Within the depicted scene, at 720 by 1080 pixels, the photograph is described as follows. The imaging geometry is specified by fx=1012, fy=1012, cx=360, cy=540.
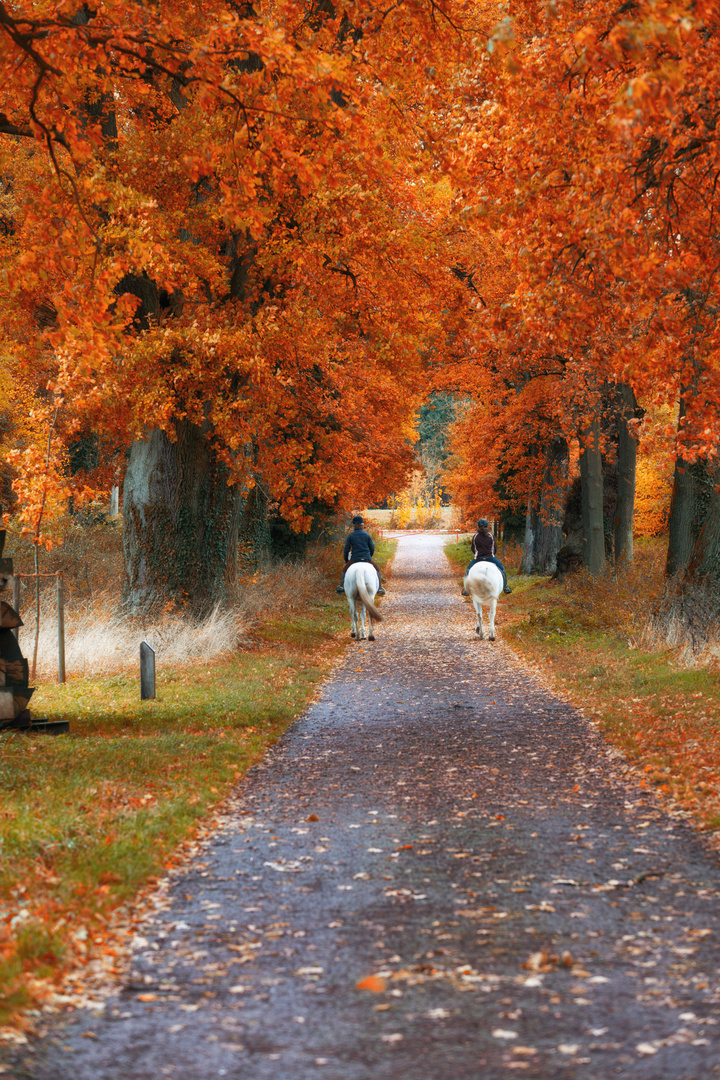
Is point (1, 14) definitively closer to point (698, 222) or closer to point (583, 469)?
point (698, 222)

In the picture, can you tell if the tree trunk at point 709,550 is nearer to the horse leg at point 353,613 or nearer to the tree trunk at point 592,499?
the horse leg at point 353,613

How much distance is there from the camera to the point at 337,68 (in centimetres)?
779

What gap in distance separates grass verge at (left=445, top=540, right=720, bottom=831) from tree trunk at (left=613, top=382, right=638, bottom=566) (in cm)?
101

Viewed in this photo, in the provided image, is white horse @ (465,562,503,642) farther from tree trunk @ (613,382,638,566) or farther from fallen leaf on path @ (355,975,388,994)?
fallen leaf on path @ (355,975,388,994)

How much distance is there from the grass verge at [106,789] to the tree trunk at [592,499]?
10.2 m

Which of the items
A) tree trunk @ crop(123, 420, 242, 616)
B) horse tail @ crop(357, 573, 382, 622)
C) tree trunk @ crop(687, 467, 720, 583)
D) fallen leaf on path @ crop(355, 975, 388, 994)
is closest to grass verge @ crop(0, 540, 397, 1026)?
fallen leaf on path @ crop(355, 975, 388, 994)

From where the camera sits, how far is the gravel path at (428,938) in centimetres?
389

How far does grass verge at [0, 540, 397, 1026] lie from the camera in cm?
501

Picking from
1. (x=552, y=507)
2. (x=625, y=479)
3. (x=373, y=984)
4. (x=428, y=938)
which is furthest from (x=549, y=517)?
(x=373, y=984)

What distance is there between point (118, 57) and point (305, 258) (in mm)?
4436

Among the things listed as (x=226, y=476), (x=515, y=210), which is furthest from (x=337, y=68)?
(x=226, y=476)

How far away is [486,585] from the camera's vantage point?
19.7 meters

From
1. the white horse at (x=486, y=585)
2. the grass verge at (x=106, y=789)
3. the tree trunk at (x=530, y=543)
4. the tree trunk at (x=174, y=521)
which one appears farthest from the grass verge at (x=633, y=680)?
the tree trunk at (x=530, y=543)

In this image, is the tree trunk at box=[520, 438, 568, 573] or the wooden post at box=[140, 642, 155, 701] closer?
the wooden post at box=[140, 642, 155, 701]
